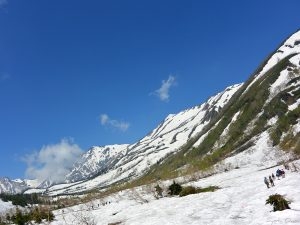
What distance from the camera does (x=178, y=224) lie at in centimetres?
4259

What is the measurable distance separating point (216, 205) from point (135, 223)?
31.6ft

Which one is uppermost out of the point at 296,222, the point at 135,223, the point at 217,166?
the point at 217,166

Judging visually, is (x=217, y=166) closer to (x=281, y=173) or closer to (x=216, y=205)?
(x=281, y=173)

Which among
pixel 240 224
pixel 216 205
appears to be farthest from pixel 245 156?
pixel 240 224

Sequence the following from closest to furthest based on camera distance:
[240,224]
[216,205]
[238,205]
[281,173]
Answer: [240,224]
[238,205]
[216,205]
[281,173]

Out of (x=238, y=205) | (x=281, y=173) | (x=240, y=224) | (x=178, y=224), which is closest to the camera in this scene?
(x=240, y=224)

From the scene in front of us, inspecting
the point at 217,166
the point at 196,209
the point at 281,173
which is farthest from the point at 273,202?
the point at 217,166

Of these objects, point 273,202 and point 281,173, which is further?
point 281,173

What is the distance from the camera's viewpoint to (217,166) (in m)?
172

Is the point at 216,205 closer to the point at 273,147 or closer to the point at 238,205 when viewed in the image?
the point at 238,205

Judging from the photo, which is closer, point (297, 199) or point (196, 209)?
point (297, 199)

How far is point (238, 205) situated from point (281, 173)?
792 inches

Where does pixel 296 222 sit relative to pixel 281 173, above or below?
below

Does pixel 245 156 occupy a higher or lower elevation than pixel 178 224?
higher
